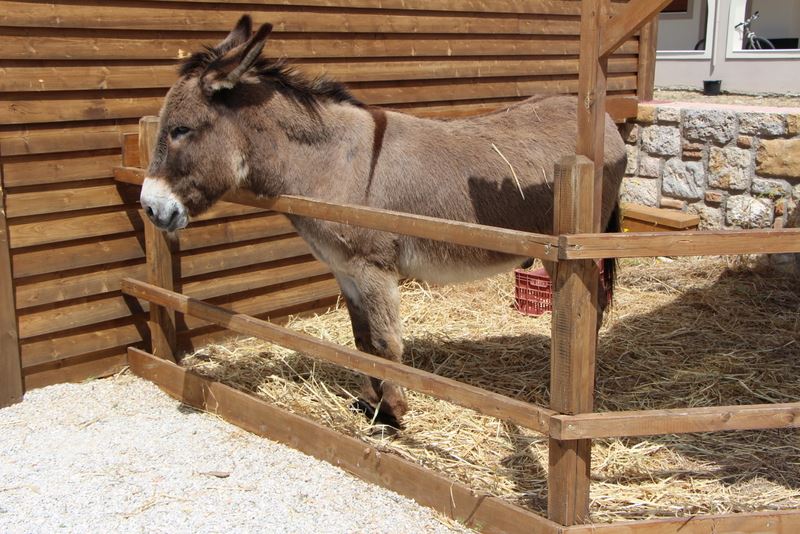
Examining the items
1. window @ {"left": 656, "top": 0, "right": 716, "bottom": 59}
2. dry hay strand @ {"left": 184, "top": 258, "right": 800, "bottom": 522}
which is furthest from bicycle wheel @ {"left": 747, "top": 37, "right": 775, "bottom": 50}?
dry hay strand @ {"left": 184, "top": 258, "right": 800, "bottom": 522}

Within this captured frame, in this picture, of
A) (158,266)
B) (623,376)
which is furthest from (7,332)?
(623,376)

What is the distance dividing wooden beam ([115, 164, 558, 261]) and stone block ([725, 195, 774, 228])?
4.59 meters

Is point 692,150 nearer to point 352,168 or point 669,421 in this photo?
point 352,168

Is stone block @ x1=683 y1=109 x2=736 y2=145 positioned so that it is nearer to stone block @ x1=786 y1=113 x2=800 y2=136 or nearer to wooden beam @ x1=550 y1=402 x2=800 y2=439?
stone block @ x1=786 y1=113 x2=800 y2=136

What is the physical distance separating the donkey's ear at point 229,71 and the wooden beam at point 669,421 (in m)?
2.07

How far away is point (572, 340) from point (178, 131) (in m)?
2.09


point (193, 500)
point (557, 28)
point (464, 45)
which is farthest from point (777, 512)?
point (557, 28)

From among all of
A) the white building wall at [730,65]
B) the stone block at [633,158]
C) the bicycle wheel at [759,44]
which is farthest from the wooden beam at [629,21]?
the bicycle wheel at [759,44]

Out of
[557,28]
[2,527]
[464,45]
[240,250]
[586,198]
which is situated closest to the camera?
[586,198]

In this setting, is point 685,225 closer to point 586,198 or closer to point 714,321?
point 714,321

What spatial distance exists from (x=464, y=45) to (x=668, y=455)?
366 centimetres

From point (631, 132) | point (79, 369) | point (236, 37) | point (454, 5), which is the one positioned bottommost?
point (79, 369)

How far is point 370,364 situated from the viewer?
10.7ft

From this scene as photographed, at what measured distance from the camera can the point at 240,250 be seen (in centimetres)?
515
